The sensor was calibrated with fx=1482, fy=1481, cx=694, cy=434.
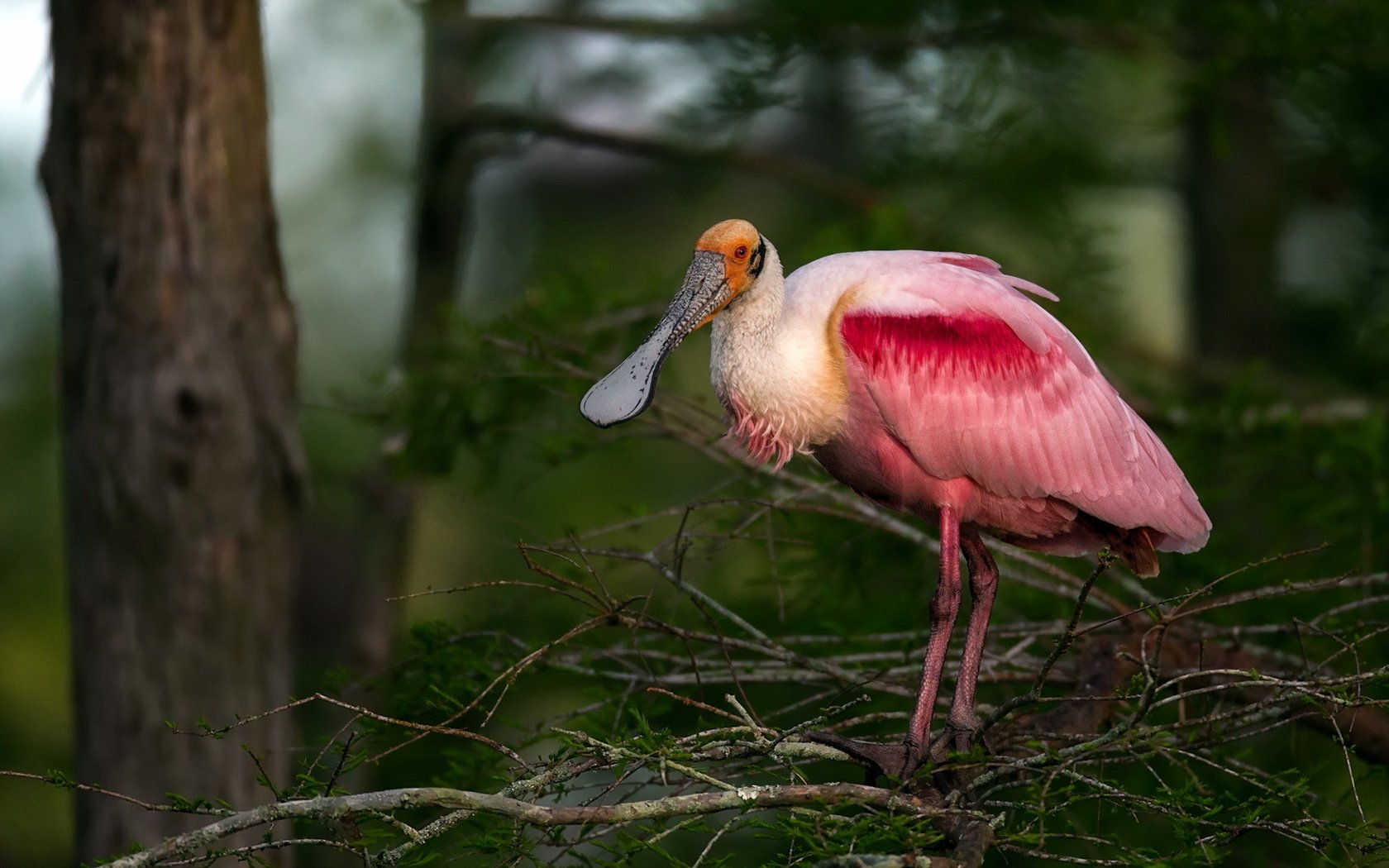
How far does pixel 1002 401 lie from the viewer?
14.9ft

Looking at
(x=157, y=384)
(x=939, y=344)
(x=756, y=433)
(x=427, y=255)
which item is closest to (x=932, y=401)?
(x=939, y=344)

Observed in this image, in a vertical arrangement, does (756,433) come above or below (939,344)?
below

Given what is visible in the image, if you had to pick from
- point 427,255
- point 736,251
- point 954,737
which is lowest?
point 427,255

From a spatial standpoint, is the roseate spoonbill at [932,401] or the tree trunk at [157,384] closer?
the roseate spoonbill at [932,401]

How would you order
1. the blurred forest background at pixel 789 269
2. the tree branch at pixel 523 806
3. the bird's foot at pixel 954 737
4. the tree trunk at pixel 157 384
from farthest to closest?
the blurred forest background at pixel 789 269, the tree trunk at pixel 157 384, the bird's foot at pixel 954 737, the tree branch at pixel 523 806

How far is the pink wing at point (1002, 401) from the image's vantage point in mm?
4352

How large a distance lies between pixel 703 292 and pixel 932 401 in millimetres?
756

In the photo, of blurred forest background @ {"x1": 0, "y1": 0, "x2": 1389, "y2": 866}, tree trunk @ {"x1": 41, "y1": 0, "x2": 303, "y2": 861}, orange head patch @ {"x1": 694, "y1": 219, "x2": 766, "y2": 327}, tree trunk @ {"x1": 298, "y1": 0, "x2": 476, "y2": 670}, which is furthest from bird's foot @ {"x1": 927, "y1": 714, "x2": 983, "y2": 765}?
tree trunk @ {"x1": 298, "y1": 0, "x2": 476, "y2": 670}

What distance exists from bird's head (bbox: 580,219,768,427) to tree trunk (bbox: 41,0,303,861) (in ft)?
5.86

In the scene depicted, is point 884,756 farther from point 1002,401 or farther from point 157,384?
point 157,384

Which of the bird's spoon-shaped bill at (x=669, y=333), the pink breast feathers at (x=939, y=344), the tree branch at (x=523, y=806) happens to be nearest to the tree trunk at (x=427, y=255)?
the bird's spoon-shaped bill at (x=669, y=333)

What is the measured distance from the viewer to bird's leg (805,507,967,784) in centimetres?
398

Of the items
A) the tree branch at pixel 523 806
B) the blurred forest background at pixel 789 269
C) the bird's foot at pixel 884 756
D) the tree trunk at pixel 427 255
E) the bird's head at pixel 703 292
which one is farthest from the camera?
the tree trunk at pixel 427 255

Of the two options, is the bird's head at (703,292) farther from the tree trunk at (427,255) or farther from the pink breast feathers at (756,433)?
the tree trunk at (427,255)
